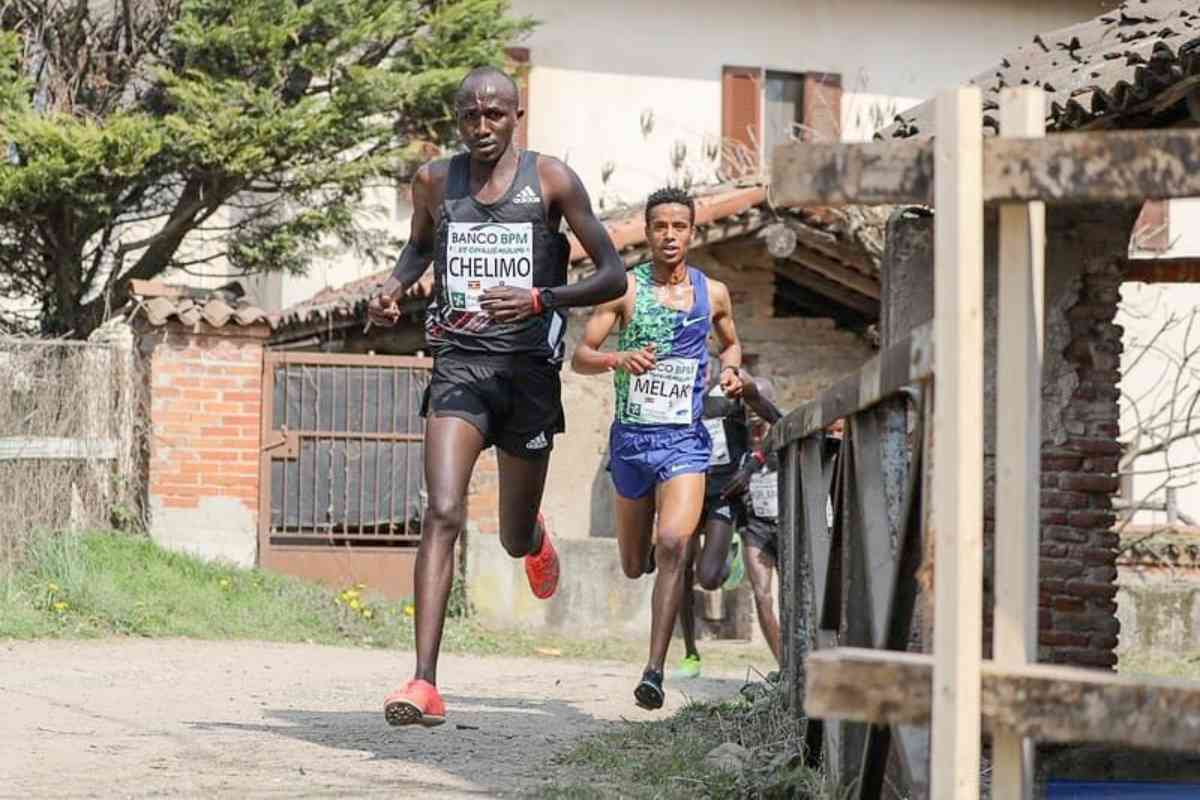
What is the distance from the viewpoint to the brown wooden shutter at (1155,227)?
73.6ft

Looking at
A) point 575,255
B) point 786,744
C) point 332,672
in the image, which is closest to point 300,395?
point 575,255

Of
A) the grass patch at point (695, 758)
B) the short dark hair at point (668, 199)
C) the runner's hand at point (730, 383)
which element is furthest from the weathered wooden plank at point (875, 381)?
the short dark hair at point (668, 199)

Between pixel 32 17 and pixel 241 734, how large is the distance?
37.0 feet

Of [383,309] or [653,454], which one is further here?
[653,454]

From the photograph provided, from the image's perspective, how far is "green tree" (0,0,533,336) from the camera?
16.0m

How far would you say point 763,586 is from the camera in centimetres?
1122

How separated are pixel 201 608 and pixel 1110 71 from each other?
770cm

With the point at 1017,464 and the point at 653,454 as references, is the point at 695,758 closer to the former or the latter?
the point at 653,454

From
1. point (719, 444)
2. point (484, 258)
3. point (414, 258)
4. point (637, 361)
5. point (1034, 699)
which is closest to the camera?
point (1034, 699)

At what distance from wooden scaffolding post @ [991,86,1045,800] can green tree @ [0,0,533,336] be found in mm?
12694

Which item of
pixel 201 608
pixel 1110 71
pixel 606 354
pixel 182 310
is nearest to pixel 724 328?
pixel 606 354

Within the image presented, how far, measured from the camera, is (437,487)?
6797mm

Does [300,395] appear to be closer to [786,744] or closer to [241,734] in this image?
[241,734]

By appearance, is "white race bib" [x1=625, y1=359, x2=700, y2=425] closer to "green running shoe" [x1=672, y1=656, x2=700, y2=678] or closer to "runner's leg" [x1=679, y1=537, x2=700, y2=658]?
"runner's leg" [x1=679, y1=537, x2=700, y2=658]
